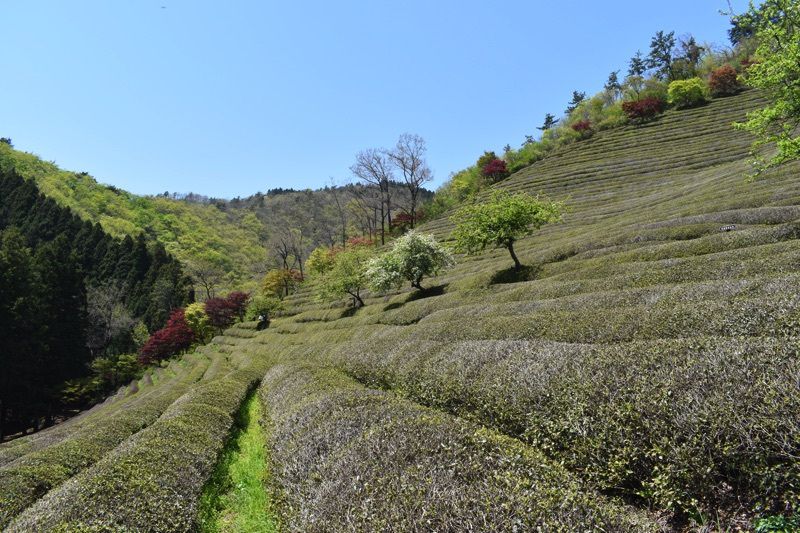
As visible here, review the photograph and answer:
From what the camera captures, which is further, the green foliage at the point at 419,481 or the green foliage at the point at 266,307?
the green foliage at the point at 266,307

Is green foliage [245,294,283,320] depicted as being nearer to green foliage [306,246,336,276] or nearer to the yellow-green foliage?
green foliage [306,246,336,276]

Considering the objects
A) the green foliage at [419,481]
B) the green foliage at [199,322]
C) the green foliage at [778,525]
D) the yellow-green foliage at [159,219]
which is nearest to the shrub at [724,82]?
the green foliage at [419,481]

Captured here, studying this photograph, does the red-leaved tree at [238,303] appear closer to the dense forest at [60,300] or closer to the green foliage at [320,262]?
the green foliage at [320,262]

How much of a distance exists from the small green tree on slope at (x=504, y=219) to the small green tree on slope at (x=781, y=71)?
11.4 m

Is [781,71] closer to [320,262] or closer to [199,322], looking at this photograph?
[320,262]

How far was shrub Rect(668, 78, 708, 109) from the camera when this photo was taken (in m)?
75.9

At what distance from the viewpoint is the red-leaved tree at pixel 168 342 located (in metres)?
62.6

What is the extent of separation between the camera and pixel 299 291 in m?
72.0

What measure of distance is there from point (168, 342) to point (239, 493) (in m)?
64.8

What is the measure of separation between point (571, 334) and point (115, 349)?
80.9 m

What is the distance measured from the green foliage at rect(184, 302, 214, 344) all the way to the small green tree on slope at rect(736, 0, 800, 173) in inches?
2863

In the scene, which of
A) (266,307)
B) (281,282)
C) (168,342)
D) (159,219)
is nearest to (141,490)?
(266,307)

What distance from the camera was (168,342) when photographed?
64.1 meters

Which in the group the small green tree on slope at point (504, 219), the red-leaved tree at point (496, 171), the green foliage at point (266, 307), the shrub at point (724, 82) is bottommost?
the green foliage at point (266, 307)
